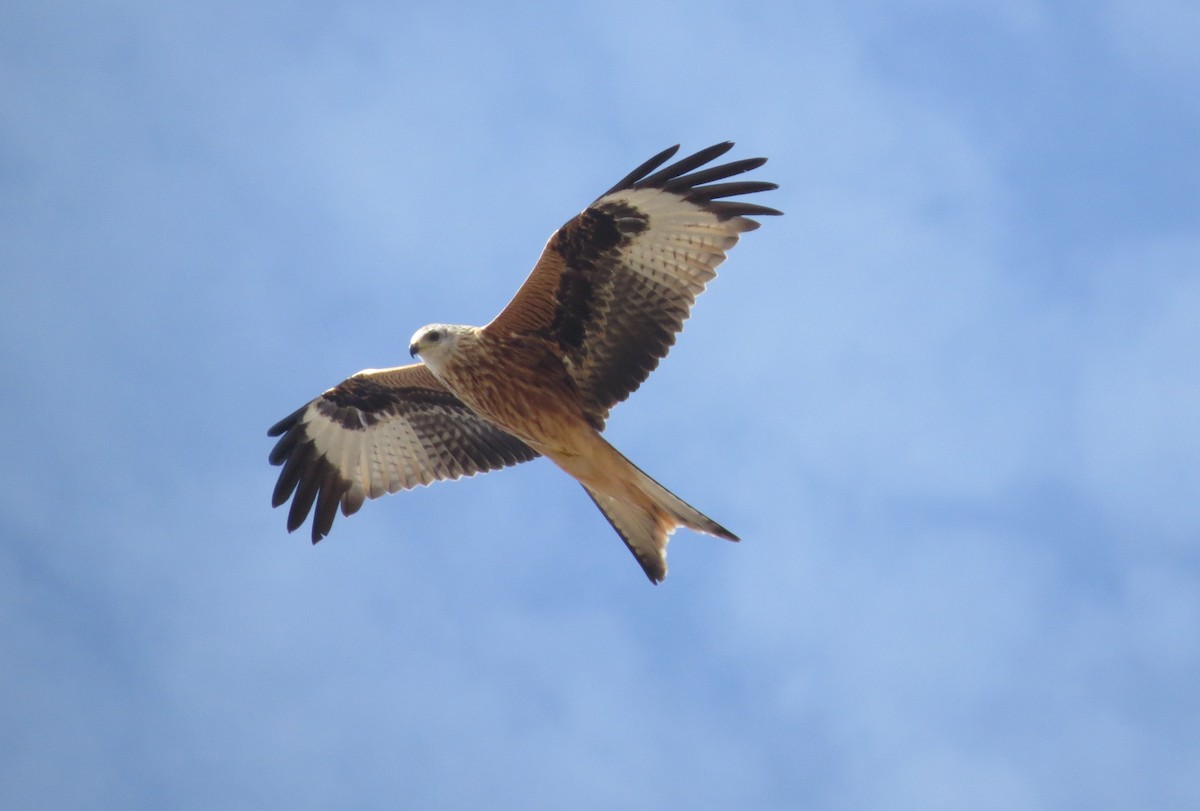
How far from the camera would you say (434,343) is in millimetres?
9047

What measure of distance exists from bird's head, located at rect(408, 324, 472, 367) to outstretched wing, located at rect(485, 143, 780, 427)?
288 millimetres

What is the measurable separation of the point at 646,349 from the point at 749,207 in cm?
105

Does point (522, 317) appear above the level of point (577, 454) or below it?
above

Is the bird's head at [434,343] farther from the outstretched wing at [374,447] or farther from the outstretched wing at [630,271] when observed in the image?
the outstretched wing at [374,447]

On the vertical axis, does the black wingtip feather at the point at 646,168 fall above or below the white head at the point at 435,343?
above

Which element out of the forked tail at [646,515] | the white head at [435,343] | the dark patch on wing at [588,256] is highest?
the dark patch on wing at [588,256]

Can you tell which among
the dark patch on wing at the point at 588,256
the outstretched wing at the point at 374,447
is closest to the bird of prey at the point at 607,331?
the dark patch on wing at the point at 588,256

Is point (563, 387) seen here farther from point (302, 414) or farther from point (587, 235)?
point (302, 414)

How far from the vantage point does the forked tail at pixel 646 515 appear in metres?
8.71

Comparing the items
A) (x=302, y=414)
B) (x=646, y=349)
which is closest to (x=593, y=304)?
(x=646, y=349)

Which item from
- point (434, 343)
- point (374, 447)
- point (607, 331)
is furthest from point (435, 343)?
point (374, 447)

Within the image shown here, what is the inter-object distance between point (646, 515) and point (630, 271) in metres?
1.45

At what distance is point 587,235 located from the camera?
8.85 m

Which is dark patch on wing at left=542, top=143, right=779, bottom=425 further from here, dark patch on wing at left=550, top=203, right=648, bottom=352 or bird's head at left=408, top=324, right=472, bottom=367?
bird's head at left=408, top=324, right=472, bottom=367
